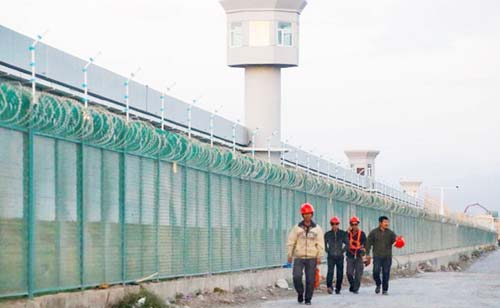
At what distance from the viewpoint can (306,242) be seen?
21.2 meters

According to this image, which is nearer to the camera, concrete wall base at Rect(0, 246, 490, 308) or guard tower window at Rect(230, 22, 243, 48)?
concrete wall base at Rect(0, 246, 490, 308)

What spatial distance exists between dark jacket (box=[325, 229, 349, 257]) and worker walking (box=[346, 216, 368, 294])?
22cm

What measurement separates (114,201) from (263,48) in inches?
1049

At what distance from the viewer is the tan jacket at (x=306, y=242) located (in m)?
21.1

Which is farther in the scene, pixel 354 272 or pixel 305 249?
pixel 354 272

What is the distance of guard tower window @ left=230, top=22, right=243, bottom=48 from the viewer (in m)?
44.7

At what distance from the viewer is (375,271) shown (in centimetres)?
2536

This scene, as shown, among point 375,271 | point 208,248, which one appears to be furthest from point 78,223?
point 375,271

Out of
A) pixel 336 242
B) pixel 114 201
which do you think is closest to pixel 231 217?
pixel 336 242

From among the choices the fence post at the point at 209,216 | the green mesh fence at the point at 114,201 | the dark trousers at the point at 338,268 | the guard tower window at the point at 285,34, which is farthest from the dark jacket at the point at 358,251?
the guard tower window at the point at 285,34

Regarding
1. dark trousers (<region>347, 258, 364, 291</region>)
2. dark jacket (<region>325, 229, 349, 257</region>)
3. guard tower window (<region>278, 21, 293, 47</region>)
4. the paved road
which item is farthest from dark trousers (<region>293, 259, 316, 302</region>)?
guard tower window (<region>278, 21, 293, 47</region>)

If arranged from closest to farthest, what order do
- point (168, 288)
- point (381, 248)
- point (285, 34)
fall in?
point (168, 288) < point (381, 248) < point (285, 34)

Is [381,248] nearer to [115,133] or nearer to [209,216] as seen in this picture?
[209,216]

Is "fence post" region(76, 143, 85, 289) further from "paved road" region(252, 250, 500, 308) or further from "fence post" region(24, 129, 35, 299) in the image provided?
"paved road" region(252, 250, 500, 308)
